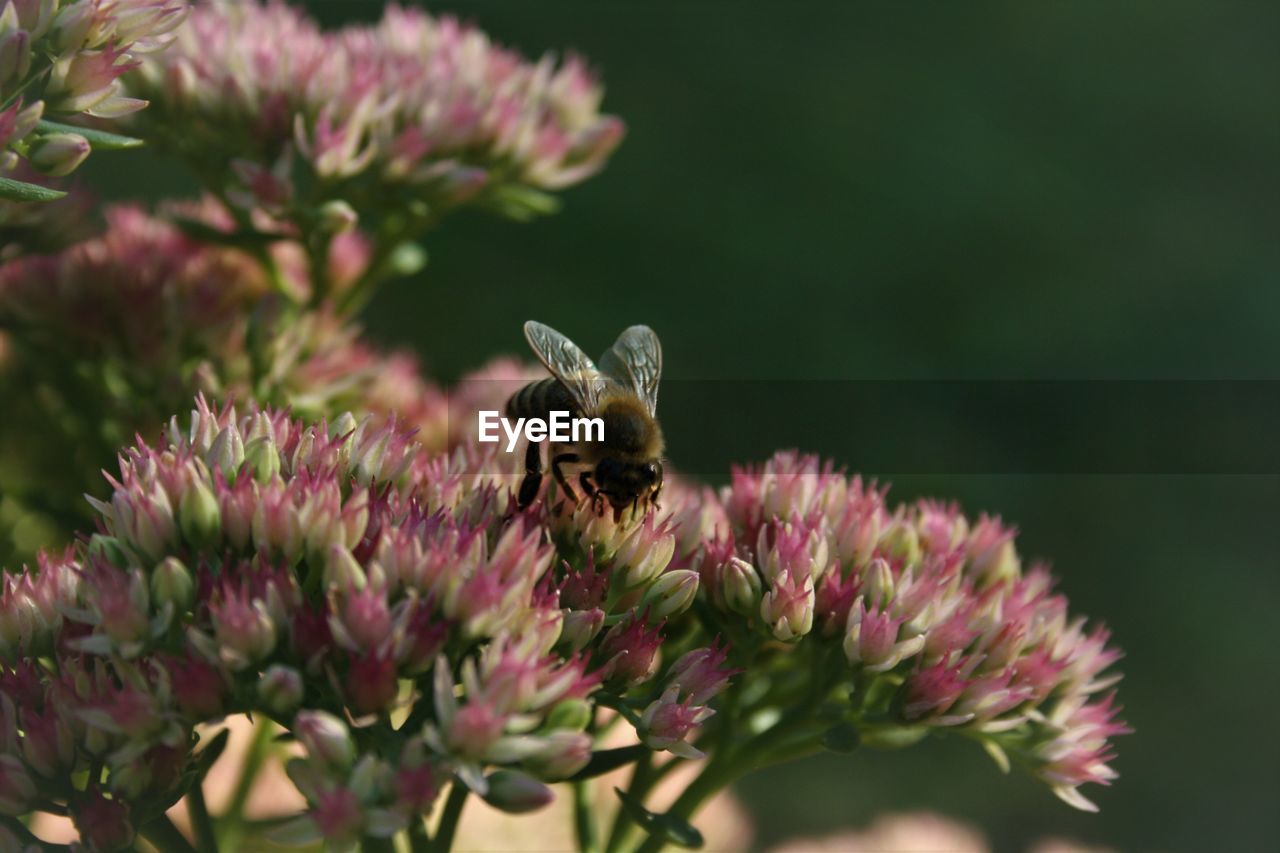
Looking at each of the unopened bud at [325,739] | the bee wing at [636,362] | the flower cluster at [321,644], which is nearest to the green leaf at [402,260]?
the bee wing at [636,362]

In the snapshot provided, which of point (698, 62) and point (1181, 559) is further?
point (698, 62)

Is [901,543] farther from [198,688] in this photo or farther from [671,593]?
[198,688]

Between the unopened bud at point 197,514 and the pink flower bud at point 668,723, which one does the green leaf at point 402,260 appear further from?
the pink flower bud at point 668,723

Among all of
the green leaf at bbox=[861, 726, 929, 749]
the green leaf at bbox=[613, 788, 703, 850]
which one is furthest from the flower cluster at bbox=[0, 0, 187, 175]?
the green leaf at bbox=[861, 726, 929, 749]

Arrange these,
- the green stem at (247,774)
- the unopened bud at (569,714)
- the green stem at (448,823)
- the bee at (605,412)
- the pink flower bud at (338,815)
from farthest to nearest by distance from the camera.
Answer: the green stem at (247,774), the bee at (605,412), the green stem at (448,823), the unopened bud at (569,714), the pink flower bud at (338,815)

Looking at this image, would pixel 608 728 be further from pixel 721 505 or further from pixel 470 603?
pixel 470 603

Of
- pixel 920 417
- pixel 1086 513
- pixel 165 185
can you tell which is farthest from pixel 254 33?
pixel 1086 513
